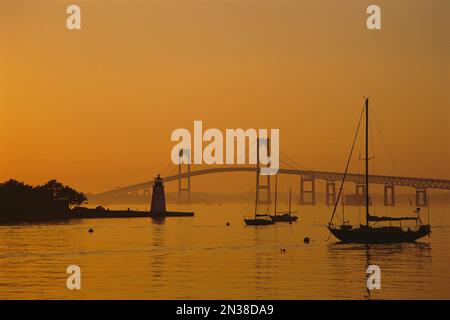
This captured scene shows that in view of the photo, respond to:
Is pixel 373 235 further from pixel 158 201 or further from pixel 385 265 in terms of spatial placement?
pixel 158 201

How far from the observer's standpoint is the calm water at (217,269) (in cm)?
2805

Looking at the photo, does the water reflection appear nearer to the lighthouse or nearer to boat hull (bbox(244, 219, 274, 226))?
boat hull (bbox(244, 219, 274, 226))

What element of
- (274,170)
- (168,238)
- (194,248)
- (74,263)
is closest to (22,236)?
(168,238)

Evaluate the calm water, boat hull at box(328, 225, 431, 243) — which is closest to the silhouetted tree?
the calm water

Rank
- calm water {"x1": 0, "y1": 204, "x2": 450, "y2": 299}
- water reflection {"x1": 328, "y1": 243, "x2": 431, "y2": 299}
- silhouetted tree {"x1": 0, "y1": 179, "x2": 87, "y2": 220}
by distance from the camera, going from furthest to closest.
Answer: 1. silhouetted tree {"x1": 0, "y1": 179, "x2": 87, "y2": 220}
2. water reflection {"x1": 328, "y1": 243, "x2": 431, "y2": 299}
3. calm water {"x1": 0, "y1": 204, "x2": 450, "y2": 299}

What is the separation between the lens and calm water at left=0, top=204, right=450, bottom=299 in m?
28.0

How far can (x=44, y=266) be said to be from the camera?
3762 cm

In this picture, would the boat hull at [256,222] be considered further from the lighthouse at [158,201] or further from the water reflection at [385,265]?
the water reflection at [385,265]

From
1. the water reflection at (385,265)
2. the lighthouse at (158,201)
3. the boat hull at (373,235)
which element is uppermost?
the lighthouse at (158,201)

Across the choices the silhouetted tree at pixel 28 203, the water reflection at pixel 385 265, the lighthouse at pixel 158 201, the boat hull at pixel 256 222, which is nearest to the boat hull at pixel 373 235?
the water reflection at pixel 385 265

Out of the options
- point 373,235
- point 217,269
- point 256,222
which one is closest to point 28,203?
point 256,222

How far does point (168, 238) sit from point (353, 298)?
36835mm

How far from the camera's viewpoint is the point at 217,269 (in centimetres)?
3653

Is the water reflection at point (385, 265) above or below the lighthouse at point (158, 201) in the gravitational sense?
below
